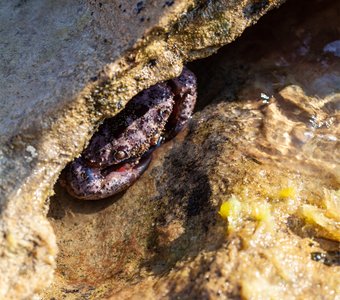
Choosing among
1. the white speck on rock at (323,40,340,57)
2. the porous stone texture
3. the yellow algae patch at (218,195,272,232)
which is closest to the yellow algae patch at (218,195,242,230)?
the yellow algae patch at (218,195,272,232)

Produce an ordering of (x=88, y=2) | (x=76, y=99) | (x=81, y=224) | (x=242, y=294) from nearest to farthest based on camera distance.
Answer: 1. (x=242, y=294)
2. (x=76, y=99)
3. (x=88, y=2)
4. (x=81, y=224)

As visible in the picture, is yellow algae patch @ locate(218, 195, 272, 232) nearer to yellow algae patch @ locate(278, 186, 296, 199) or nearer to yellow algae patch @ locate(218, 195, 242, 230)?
yellow algae patch @ locate(218, 195, 242, 230)

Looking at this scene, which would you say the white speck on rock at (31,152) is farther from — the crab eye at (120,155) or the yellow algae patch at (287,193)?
the yellow algae patch at (287,193)

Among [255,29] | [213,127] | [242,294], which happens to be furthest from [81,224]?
[255,29]

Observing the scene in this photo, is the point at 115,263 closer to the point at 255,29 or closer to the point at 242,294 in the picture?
the point at 242,294

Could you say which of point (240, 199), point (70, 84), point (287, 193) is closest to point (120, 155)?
point (70, 84)

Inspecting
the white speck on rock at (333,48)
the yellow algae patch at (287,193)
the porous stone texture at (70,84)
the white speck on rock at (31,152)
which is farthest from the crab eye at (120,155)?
the white speck on rock at (333,48)

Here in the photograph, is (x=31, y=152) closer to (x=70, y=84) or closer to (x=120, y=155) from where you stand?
(x=70, y=84)
